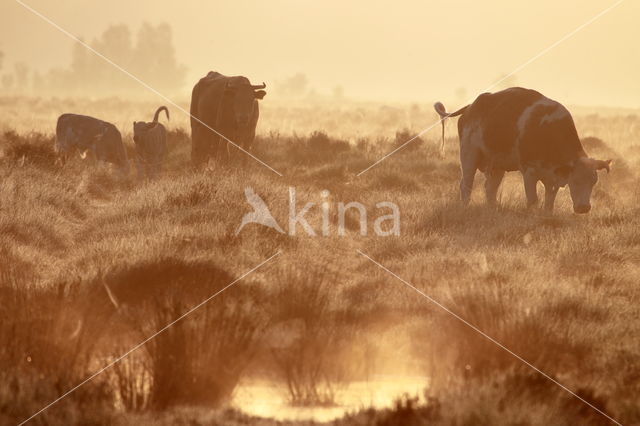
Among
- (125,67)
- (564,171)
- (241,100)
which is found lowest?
(564,171)

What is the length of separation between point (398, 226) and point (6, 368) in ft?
24.6

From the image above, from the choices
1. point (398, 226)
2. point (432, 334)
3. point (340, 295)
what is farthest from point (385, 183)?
point (432, 334)

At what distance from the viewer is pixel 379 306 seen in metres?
8.89

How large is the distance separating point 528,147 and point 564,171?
2.20 feet

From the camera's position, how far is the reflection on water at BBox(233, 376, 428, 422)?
21.5ft

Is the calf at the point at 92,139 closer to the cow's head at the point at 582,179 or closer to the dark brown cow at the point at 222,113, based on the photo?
the dark brown cow at the point at 222,113

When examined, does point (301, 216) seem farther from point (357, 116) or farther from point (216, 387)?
point (357, 116)

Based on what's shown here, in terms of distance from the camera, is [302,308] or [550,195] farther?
[550,195]

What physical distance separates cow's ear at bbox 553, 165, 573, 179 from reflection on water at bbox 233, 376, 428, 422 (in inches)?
291

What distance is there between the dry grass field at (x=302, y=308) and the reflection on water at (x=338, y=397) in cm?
8

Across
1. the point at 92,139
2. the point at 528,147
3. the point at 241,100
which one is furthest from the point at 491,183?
the point at 92,139

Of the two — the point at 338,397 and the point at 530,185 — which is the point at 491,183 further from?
the point at 338,397

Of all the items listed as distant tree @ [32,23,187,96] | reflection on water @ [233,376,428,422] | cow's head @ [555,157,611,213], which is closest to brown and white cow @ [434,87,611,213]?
cow's head @ [555,157,611,213]

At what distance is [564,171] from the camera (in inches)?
557
